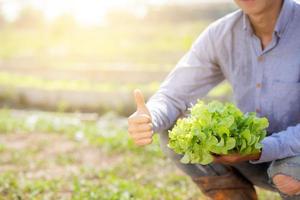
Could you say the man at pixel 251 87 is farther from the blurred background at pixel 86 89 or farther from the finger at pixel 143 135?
the blurred background at pixel 86 89

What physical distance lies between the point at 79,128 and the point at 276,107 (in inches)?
126

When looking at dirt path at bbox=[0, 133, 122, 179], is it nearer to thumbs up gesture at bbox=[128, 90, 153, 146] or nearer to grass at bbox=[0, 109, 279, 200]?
grass at bbox=[0, 109, 279, 200]

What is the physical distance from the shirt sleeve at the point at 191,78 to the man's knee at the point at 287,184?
0.62 metres

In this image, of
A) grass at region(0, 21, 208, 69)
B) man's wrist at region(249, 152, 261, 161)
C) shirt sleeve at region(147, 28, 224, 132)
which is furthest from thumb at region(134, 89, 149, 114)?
grass at region(0, 21, 208, 69)

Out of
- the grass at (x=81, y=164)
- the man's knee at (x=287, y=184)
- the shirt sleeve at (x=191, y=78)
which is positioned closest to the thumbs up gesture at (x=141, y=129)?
the shirt sleeve at (x=191, y=78)

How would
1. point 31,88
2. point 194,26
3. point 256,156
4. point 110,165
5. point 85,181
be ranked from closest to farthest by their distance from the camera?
point 256,156 → point 85,181 → point 110,165 → point 31,88 → point 194,26

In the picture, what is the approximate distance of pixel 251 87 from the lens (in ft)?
10.4

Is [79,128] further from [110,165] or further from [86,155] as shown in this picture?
[110,165]

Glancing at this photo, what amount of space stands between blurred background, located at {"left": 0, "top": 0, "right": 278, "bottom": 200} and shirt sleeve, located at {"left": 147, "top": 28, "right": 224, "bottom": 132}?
3.14 ft

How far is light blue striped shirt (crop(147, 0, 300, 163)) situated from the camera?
9.95ft

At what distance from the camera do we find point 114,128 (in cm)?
604

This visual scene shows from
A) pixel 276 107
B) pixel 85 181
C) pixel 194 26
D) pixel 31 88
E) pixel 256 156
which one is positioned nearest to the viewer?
pixel 256 156

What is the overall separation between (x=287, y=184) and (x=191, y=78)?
2.60ft

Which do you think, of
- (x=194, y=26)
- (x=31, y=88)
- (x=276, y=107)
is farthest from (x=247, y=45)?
(x=194, y=26)
